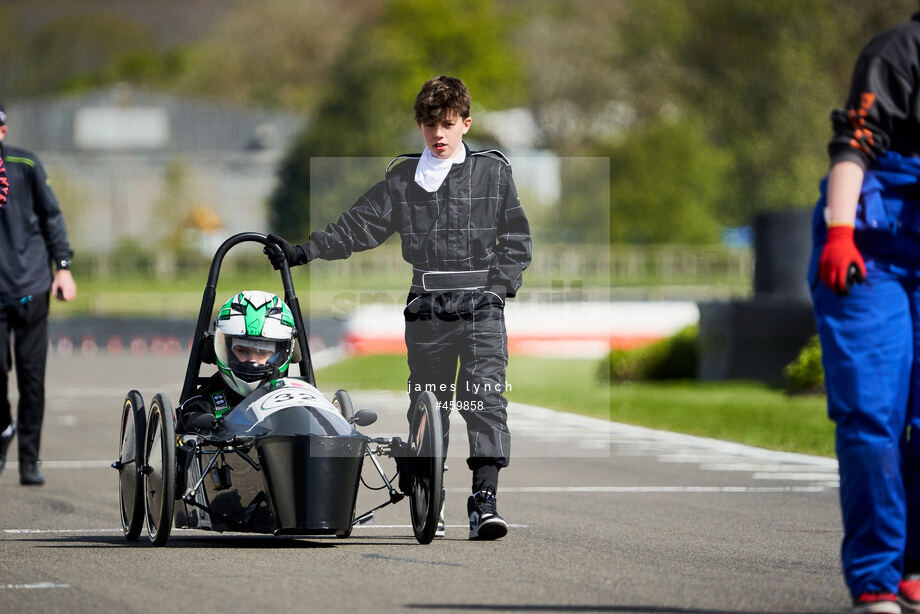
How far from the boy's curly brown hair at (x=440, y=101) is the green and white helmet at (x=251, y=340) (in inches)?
42.3

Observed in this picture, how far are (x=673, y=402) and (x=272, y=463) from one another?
12244 mm

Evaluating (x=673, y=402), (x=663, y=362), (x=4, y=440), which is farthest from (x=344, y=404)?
(x=663, y=362)

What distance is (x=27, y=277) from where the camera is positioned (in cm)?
1112

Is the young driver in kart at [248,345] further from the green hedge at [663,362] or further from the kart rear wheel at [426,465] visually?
the green hedge at [663,362]

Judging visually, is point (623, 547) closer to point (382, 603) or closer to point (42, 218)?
point (382, 603)

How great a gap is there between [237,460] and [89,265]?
63.5 metres

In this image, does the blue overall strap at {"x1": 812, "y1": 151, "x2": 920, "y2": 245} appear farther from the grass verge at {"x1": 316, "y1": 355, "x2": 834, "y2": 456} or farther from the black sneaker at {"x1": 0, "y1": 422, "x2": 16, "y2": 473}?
the grass verge at {"x1": 316, "y1": 355, "x2": 834, "y2": 456}

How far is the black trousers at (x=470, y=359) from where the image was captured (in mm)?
8102

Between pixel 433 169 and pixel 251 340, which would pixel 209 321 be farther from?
pixel 433 169

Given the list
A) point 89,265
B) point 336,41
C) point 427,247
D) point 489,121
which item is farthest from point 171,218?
point 427,247

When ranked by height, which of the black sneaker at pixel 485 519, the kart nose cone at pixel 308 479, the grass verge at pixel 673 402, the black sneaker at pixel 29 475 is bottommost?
the grass verge at pixel 673 402

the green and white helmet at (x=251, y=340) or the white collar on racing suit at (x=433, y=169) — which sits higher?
the white collar on racing suit at (x=433, y=169)

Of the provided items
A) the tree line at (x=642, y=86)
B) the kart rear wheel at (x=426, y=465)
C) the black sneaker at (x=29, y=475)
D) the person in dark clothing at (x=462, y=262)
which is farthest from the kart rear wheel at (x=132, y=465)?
the tree line at (x=642, y=86)

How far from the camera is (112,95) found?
92.1 metres
